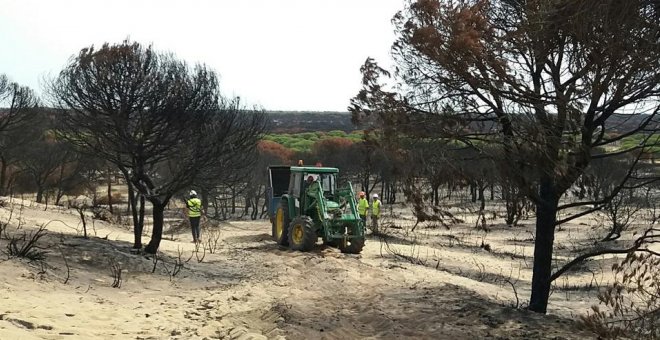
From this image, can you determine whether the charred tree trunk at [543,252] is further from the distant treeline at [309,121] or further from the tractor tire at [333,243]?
the distant treeline at [309,121]

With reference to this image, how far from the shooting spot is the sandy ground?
23.4ft

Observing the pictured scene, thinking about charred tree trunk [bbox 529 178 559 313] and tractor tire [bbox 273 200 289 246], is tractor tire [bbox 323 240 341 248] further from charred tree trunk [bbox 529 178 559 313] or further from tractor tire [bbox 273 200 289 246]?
charred tree trunk [bbox 529 178 559 313]

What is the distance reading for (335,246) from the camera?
640 inches

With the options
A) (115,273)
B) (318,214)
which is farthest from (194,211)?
(115,273)

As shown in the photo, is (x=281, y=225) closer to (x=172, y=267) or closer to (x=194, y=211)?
(x=194, y=211)

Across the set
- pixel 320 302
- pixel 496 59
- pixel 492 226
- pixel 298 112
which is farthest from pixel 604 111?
pixel 298 112

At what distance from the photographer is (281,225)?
58.8 feet

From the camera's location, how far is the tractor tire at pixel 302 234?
15.2 m

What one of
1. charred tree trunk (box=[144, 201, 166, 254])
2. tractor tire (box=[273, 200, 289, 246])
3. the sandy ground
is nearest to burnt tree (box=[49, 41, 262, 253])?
charred tree trunk (box=[144, 201, 166, 254])

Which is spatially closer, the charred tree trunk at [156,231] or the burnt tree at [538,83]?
the burnt tree at [538,83]

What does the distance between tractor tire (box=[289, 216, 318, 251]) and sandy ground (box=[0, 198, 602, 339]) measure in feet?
1.20

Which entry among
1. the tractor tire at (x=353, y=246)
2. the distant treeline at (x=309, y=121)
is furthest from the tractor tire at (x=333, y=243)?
the distant treeline at (x=309, y=121)

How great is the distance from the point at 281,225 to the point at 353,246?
3.38 meters

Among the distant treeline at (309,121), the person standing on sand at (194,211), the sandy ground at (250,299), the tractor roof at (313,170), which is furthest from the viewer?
the distant treeline at (309,121)
